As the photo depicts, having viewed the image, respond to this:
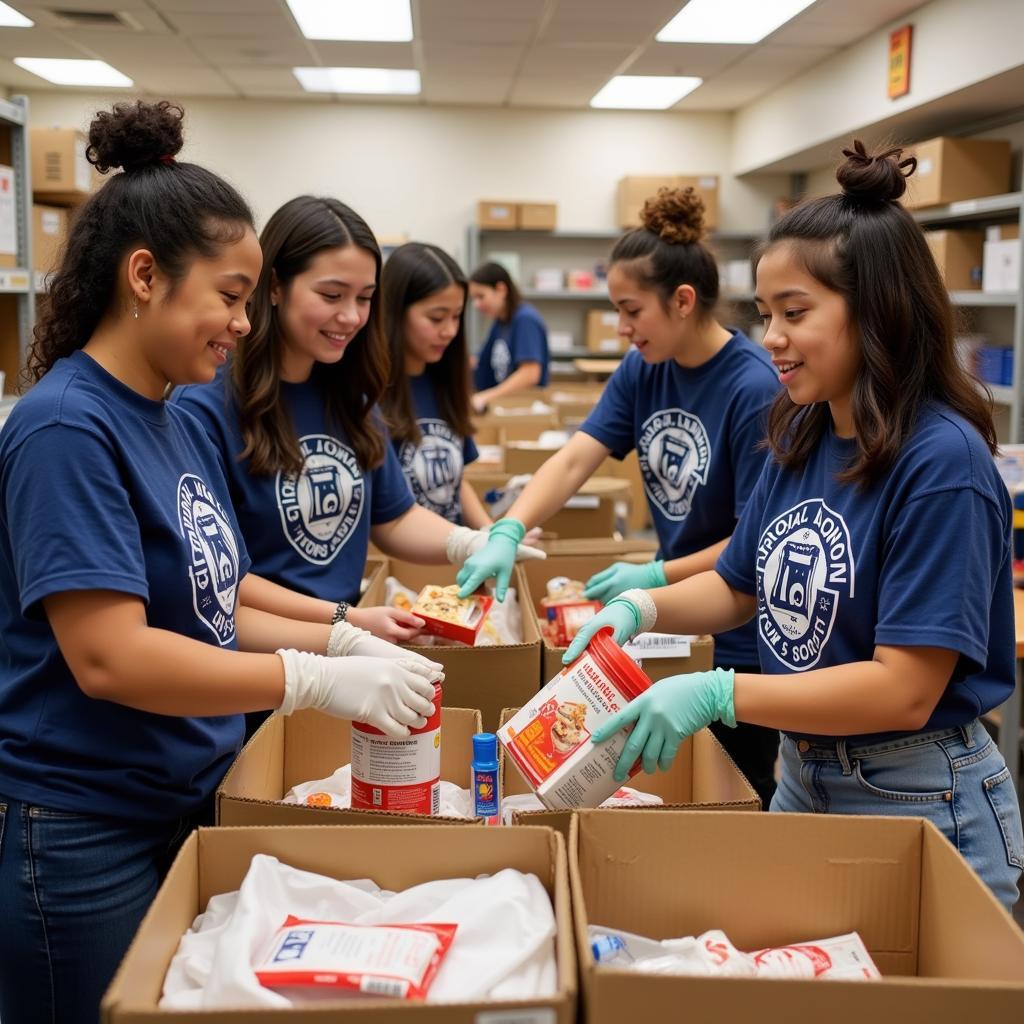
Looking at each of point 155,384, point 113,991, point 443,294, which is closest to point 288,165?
point 443,294

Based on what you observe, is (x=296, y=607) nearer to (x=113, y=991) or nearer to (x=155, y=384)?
(x=155, y=384)

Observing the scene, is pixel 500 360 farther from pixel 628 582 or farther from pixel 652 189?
pixel 628 582

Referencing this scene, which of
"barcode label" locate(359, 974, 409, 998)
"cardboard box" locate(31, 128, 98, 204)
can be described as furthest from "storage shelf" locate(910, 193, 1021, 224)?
"barcode label" locate(359, 974, 409, 998)

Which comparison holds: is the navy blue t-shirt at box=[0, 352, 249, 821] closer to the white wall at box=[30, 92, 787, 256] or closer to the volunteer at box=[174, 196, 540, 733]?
the volunteer at box=[174, 196, 540, 733]

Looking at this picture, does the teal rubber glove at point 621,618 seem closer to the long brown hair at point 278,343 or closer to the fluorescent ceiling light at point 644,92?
the long brown hair at point 278,343

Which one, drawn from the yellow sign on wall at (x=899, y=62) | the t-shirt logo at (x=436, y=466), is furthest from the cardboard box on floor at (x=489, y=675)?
the yellow sign on wall at (x=899, y=62)

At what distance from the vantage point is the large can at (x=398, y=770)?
4.42 feet

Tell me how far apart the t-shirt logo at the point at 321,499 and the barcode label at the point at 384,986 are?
3.93ft

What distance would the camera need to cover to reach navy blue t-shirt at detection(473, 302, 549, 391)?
633 cm

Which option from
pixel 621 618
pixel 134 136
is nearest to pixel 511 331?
pixel 621 618

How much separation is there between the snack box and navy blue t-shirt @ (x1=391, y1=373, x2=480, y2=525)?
0.97 meters

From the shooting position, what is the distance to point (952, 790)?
52.6 inches

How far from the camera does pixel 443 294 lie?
9.64 feet

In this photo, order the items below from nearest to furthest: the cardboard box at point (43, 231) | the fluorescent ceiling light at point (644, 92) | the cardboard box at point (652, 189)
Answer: the cardboard box at point (43, 231) → the fluorescent ceiling light at point (644, 92) → the cardboard box at point (652, 189)
